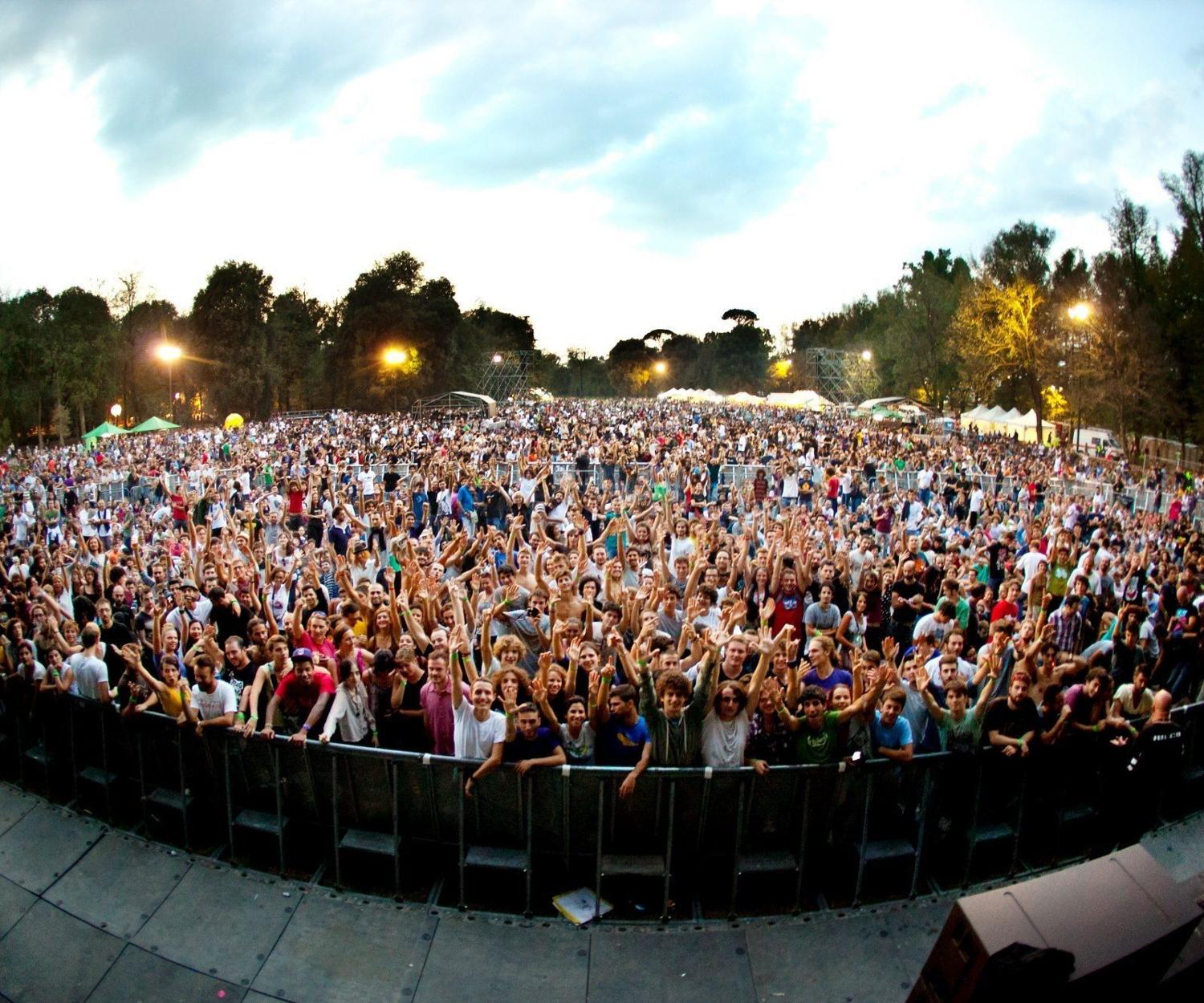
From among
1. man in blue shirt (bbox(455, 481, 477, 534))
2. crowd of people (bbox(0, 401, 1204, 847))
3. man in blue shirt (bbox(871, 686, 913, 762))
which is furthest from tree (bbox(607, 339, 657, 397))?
man in blue shirt (bbox(871, 686, 913, 762))

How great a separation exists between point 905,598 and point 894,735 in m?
3.67

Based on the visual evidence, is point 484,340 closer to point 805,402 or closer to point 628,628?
point 805,402

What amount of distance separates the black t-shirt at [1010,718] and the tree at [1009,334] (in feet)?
131

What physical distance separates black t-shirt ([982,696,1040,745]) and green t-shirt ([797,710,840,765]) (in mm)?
1013

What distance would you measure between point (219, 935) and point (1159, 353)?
3771cm

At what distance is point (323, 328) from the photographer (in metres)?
78.4

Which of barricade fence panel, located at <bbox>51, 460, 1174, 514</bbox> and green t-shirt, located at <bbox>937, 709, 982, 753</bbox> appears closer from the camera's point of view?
green t-shirt, located at <bbox>937, 709, 982, 753</bbox>

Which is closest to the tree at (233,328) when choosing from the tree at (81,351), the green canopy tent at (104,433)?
the tree at (81,351)

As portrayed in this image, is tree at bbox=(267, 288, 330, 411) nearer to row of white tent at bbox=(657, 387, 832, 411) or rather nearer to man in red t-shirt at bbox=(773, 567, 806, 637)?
row of white tent at bbox=(657, 387, 832, 411)

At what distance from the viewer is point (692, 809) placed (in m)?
4.75

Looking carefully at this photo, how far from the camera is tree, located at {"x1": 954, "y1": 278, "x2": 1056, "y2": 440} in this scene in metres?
42.6

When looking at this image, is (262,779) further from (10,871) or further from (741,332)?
(741,332)

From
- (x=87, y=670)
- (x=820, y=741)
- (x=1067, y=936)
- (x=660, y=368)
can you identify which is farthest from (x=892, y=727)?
(x=660, y=368)

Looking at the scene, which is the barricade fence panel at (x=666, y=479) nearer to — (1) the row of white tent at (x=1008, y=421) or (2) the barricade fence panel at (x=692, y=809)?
(2) the barricade fence panel at (x=692, y=809)
